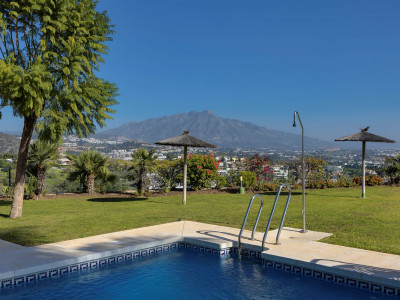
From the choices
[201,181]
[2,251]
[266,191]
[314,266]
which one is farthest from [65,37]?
[266,191]

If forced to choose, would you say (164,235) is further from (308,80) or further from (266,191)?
(308,80)

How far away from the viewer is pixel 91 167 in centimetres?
1627

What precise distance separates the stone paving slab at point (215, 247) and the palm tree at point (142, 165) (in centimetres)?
819

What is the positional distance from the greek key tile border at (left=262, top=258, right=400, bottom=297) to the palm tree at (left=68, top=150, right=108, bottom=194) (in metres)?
11.8

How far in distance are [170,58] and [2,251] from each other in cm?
8597

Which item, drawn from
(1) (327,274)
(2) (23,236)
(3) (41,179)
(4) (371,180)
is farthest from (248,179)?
(1) (327,274)

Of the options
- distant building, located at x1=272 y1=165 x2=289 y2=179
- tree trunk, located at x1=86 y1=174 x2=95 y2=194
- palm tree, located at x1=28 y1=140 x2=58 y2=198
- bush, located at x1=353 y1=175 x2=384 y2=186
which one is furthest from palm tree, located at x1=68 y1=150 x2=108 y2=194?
bush, located at x1=353 y1=175 x2=384 y2=186

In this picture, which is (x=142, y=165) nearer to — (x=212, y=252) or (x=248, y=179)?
(x=248, y=179)

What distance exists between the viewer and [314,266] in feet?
18.9

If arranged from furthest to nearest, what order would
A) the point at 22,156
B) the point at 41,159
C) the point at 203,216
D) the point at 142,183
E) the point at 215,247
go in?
the point at 142,183 < the point at 41,159 < the point at 203,216 < the point at 22,156 < the point at 215,247

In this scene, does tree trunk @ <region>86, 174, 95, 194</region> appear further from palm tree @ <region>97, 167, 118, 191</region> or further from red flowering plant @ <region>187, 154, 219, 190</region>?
red flowering plant @ <region>187, 154, 219, 190</region>

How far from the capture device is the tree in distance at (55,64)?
8.89 m

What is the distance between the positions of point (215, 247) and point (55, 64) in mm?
6416

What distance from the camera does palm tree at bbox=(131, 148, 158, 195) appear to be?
1661cm
